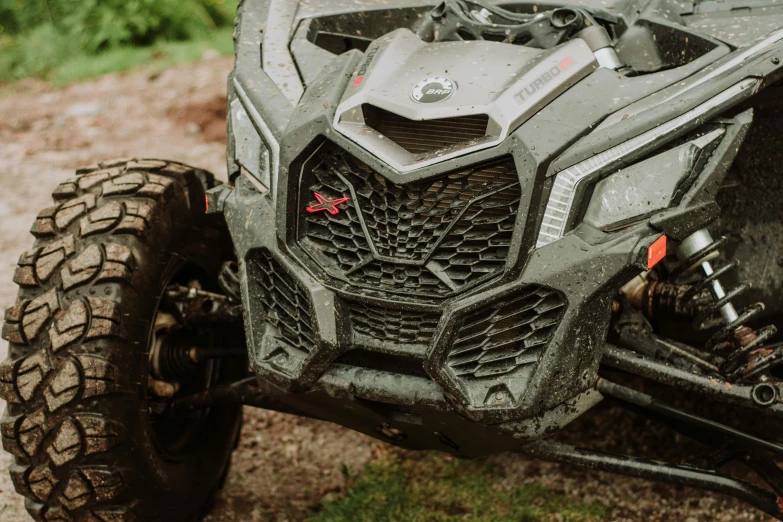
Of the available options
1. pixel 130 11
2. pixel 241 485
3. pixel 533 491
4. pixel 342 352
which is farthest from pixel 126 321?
pixel 130 11

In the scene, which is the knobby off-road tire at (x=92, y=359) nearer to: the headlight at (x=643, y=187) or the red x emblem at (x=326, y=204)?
the red x emblem at (x=326, y=204)

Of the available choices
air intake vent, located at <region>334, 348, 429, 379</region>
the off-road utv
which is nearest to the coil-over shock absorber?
the off-road utv

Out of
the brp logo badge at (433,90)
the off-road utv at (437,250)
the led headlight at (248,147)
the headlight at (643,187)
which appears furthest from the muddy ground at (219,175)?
the brp logo badge at (433,90)

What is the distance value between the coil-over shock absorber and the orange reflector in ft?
0.87

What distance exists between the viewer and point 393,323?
2562mm

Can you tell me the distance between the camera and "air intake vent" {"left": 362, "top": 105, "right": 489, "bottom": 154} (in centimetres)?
250

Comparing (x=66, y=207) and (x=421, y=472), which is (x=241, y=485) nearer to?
(x=421, y=472)

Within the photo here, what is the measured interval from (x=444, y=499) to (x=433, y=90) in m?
1.89

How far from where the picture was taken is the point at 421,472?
13.2 feet

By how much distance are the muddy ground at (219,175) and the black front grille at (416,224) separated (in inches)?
60.8

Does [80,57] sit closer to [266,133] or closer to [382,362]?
[266,133]

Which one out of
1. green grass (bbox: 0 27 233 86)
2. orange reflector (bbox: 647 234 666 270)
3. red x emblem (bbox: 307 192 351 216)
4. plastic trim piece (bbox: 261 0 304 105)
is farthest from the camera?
green grass (bbox: 0 27 233 86)

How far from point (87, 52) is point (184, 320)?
27.4 feet

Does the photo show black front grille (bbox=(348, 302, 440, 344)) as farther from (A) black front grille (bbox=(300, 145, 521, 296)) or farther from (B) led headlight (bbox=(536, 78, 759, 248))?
(B) led headlight (bbox=(536, 78, 759, 248))
